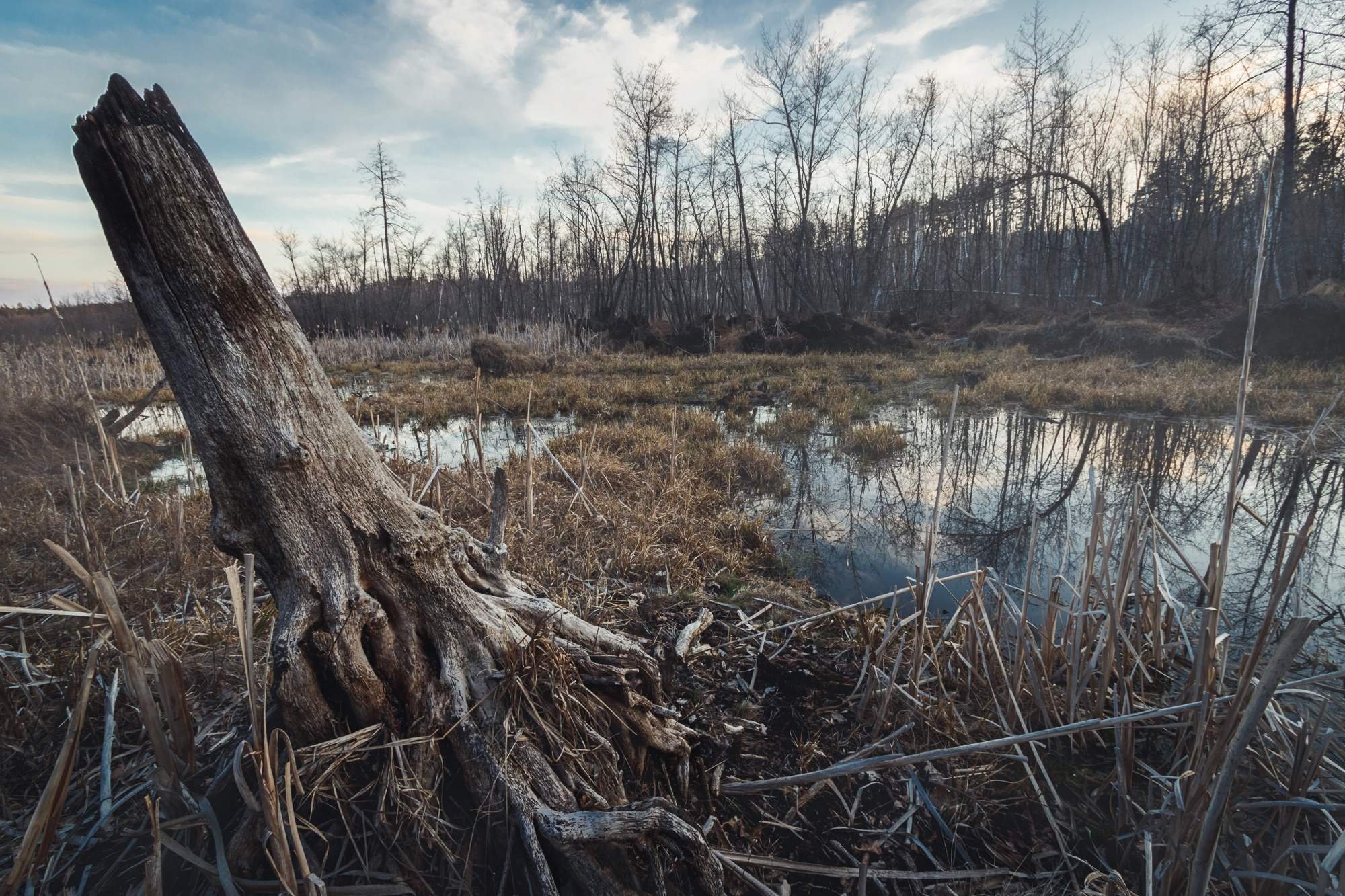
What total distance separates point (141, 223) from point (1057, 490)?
23.1ft

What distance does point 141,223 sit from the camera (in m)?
1.38

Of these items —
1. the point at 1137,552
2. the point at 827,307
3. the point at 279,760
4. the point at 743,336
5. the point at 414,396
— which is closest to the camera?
the point at 279,760

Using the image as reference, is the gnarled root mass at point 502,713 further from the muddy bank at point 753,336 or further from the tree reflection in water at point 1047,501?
the muddy bank at point 753,336

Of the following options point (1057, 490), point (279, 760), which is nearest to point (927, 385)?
point (1057, 490)

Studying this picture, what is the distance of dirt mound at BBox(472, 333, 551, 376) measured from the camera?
15.9 metres

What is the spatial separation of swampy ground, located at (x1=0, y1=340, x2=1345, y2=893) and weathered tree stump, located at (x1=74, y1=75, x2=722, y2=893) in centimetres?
17

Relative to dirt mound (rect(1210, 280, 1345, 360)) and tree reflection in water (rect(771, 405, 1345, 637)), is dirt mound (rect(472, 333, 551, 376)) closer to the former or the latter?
tree reflection in water (rect(771, 405, 1345, 637))

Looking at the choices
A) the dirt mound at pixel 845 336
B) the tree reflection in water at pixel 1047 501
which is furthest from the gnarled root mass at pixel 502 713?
the dirt mound at pixel 845 336

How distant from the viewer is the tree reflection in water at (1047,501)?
4.24 m

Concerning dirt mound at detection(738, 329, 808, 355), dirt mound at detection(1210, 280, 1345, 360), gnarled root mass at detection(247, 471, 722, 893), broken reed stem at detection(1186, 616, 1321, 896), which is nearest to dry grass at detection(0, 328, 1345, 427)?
dirt mound at detection(1210, 280, 1345, 360)

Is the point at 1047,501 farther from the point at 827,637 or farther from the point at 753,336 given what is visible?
the point at 753,336

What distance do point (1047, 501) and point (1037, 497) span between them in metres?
0.11

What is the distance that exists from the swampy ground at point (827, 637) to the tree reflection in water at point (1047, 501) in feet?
0.13

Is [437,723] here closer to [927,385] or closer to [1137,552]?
[1137,552]
